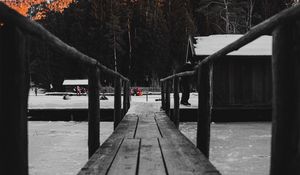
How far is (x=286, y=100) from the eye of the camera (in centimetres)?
163

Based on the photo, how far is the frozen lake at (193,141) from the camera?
17.8 ft

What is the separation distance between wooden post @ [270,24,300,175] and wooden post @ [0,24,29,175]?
1.15 meters

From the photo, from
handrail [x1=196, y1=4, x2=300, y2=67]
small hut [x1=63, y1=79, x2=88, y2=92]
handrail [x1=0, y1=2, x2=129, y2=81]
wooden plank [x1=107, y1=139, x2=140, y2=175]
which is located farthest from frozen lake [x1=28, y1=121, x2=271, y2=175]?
small hut [x1=63, y1=79, x2=88, y2=92]

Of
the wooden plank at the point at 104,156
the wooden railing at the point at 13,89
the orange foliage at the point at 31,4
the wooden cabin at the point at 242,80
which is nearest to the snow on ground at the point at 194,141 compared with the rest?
the wooden plank at the point at 104,156

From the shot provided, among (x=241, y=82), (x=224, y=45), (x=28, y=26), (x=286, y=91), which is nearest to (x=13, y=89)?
(x=28, y=26)

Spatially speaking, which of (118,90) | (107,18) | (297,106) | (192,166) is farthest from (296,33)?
(107,18)

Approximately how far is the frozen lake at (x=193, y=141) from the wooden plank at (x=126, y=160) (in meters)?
1.57

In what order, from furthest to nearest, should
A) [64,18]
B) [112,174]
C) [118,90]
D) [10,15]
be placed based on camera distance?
[64,18], [118,90], [112,174], [10,15]

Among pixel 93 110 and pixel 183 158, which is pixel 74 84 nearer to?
pixel 93 110

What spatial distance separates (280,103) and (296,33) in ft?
1.06

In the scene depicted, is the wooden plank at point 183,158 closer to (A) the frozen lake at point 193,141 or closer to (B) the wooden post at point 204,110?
(B) the wooden post at point 204,110

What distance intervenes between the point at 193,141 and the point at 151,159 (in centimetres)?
440

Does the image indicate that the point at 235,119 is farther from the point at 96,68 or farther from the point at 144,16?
the point at 144,16

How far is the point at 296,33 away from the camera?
5.20 feet
